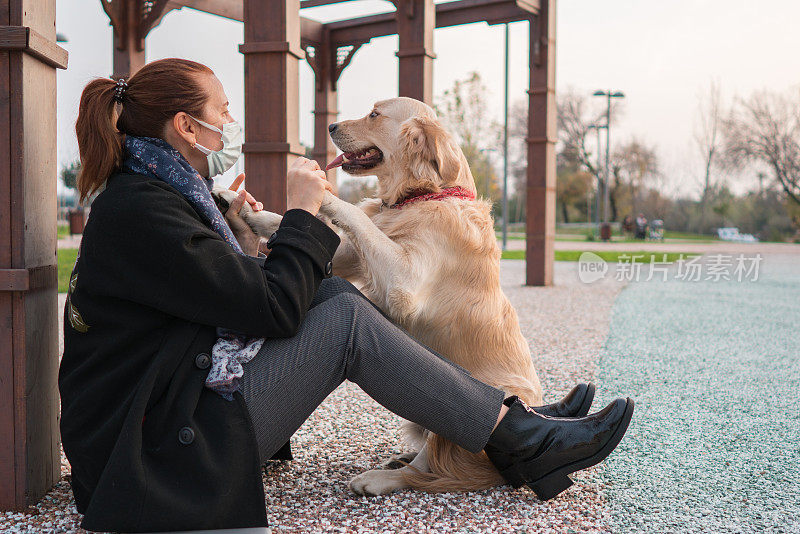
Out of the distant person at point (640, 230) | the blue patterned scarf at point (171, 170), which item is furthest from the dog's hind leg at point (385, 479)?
the distant person at point (640, 230)

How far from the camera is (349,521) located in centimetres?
225

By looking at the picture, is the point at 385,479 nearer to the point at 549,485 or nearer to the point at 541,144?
the point at 549,485

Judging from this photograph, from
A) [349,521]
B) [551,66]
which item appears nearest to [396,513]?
[349,521]

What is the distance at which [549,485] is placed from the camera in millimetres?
2371

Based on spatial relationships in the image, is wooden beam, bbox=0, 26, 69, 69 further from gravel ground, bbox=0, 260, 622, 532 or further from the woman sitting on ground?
gravel ground, bbox=0, 260, 622, 532

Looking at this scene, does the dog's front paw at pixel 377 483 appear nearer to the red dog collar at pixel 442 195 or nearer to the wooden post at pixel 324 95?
the red dog collar at pixel 442 195

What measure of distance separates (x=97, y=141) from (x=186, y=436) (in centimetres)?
86

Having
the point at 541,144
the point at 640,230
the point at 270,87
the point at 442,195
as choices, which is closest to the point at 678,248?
the point at 640,230

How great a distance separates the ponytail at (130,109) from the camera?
76.0 inches

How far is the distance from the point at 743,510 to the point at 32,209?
2671 mm

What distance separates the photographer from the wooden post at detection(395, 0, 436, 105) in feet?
23.1

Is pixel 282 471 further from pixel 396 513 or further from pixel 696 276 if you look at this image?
pixel 696 276

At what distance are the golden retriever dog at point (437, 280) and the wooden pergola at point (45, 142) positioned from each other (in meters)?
0.70

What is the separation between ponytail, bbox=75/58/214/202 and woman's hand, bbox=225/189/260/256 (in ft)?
1.68
